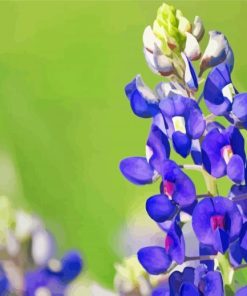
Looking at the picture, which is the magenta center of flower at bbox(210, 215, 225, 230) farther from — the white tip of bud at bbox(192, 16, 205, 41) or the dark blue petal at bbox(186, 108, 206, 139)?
the white tip of bud at bbox(192, 16, 205, 41)

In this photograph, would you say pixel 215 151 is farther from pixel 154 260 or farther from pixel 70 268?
pixel 70 268

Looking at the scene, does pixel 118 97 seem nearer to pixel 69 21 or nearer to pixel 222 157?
pixel 69 21

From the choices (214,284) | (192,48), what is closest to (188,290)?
(214,284)

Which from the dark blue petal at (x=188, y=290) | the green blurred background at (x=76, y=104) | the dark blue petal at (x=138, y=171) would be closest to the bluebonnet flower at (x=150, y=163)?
the dark blue petal at (x=138, y=171)

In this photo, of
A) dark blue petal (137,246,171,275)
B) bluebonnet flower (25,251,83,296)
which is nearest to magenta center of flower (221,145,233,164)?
dark blue petal (137,246,171,275)

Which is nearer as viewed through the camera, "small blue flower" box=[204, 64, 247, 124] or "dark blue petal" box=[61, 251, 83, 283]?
"small blue flower" box=[204, 64, 247, 124]

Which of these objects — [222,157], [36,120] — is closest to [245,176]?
[222,157]

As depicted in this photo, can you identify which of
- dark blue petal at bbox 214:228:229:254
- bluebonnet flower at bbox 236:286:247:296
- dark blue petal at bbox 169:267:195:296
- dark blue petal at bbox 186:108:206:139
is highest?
dark blue petal at bbox 186:108:206:139
